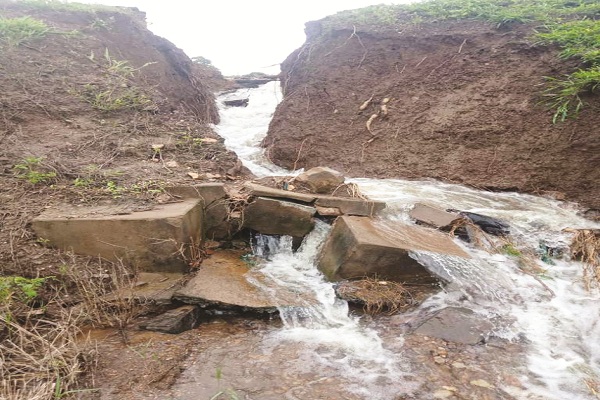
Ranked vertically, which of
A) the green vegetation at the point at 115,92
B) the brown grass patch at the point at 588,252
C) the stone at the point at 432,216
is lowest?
the brown grass patch at the point at 588,252

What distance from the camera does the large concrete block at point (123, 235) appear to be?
3320 millimetres

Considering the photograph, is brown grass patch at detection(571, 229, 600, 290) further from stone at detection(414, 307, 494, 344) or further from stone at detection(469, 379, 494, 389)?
stone at detection(469, 379, 494, 389)

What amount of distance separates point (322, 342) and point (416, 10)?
848 cm

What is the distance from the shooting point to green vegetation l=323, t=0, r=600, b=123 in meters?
5.33

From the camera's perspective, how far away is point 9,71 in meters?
5.94

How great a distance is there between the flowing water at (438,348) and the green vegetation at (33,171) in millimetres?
2251

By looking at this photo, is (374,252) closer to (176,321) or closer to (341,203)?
(341,203)

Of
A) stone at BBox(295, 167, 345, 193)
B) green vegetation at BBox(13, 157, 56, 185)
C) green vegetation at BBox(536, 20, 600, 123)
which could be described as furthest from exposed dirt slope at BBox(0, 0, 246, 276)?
green vegetation at BBox(536, 20, 600, 123)

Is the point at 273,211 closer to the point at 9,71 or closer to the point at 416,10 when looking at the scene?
the point at 9,71

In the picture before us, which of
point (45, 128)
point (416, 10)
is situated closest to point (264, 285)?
point (45, 128)

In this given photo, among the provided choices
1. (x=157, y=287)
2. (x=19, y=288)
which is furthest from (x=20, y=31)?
(x=157, y=287)

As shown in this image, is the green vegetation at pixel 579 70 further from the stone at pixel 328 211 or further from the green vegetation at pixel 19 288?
the green vegetation at pixel 19 288

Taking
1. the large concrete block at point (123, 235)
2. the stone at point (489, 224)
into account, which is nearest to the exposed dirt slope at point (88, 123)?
the large concrete block at point (123, 235)

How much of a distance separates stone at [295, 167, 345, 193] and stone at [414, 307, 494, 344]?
2166 millimetres
